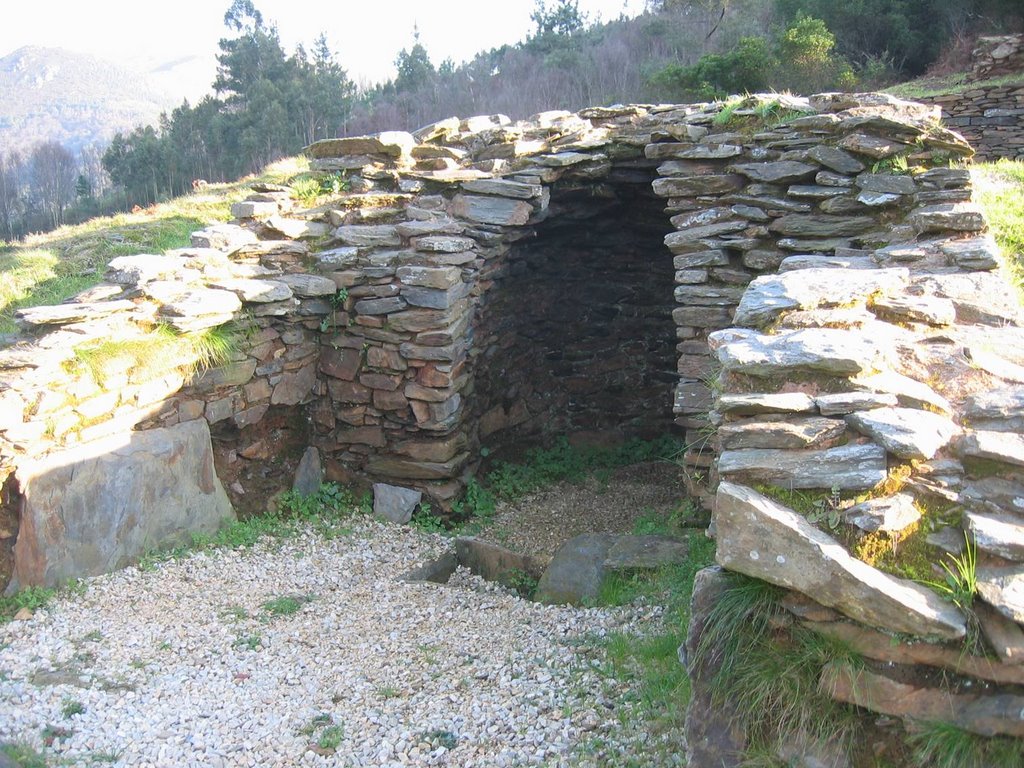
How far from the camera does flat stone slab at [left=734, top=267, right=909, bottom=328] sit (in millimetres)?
3682

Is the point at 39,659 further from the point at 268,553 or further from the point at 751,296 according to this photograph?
the point at 751,296

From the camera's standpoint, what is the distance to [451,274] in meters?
6.26

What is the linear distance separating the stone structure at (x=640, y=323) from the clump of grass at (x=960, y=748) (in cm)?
23

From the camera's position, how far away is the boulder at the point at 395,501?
6418 mm

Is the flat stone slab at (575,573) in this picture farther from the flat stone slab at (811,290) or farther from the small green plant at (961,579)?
the small green plant at (961,579)

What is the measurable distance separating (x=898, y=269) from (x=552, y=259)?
4.17 metres

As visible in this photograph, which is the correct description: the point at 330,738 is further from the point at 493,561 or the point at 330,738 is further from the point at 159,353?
the point at 159,353

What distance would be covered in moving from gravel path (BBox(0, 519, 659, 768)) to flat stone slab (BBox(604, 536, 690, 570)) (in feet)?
1.47

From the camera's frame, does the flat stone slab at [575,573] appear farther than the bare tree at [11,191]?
No

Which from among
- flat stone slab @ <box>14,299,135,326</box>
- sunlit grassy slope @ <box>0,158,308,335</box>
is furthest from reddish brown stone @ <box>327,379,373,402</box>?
sunlit grassy slope @ <box>0,158,308,335</box>

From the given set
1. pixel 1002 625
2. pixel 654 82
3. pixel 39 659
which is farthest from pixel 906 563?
pixel 654 82

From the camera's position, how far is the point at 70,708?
3.40 metres

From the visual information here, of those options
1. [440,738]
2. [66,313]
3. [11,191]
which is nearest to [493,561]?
[440,738]

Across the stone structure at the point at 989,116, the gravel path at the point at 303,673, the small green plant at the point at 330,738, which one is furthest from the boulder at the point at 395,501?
the stone structure at the point at 989,116
